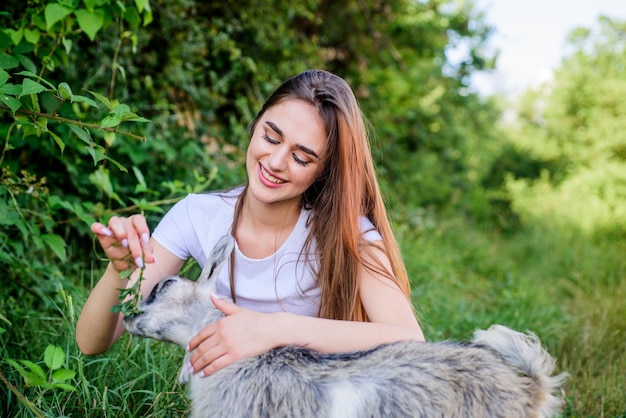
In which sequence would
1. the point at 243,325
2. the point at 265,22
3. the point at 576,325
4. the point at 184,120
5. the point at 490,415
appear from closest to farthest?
the point at 490,415 → the point at 243,325 → the point at 576,325 → the point at 184,120 → the point at 265,22

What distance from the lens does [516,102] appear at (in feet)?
92.9

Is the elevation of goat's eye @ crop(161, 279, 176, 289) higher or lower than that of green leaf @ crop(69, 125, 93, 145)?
lower

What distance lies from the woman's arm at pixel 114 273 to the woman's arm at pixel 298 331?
0.34m

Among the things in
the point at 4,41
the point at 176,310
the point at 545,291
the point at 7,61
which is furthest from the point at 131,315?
the point at 545,291

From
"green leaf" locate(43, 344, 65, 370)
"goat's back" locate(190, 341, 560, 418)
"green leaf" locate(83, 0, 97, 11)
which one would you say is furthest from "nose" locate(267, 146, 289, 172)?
"green leaf" locate(83, 0, 97, 11)

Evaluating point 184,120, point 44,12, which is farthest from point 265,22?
point 44,12

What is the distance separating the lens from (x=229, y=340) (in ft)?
6.67

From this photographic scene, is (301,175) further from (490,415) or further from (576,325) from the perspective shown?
(576,325)

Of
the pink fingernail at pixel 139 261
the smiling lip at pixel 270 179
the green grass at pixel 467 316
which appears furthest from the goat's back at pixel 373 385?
the smiling lip at pixel 270 179

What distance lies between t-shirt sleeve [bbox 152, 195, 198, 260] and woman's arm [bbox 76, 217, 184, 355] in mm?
28

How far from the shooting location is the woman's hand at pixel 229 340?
2.03 m

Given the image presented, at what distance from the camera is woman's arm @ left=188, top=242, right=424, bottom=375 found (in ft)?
6.69

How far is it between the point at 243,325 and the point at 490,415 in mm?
826

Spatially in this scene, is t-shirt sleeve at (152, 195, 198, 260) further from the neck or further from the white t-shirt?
the neck
